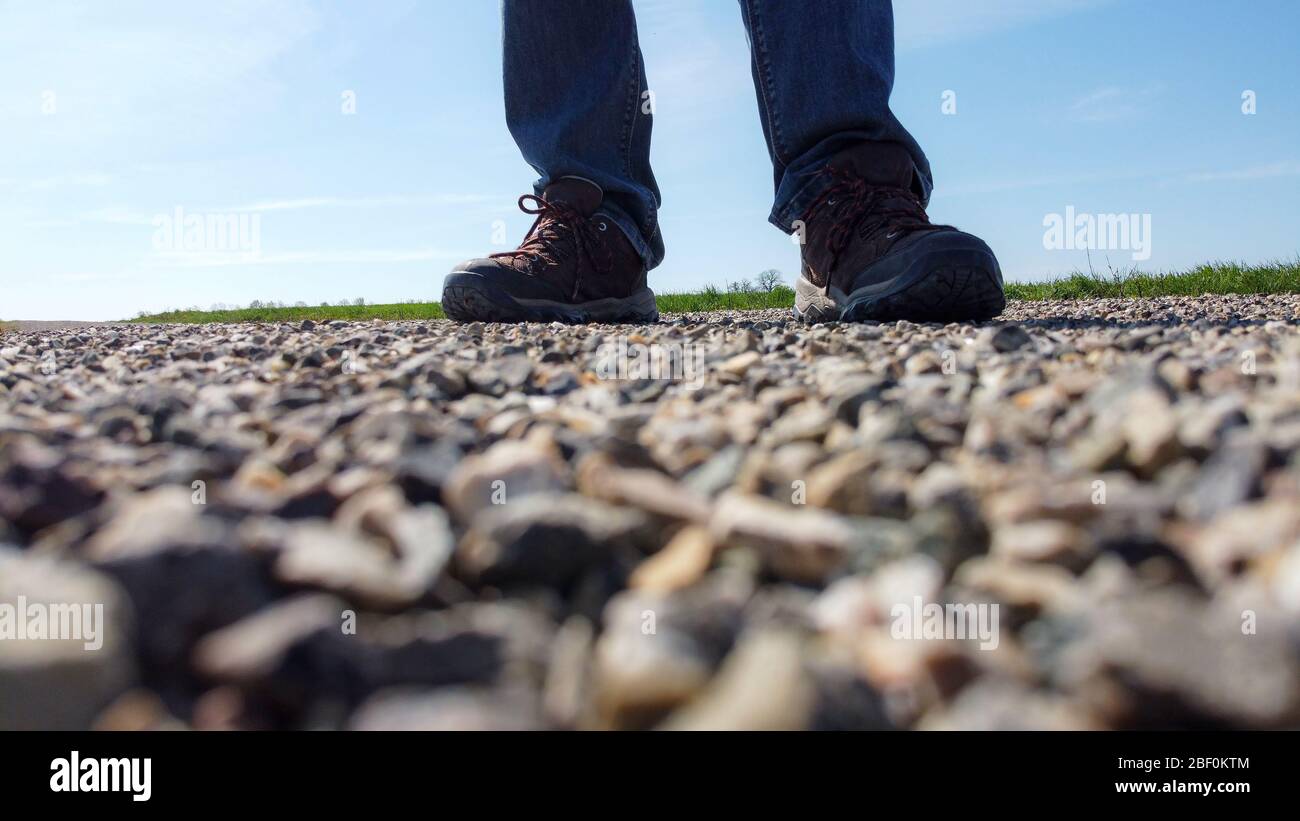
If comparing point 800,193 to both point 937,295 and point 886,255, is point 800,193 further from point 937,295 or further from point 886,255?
point 937,295

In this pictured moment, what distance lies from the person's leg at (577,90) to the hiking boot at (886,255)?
98 cm

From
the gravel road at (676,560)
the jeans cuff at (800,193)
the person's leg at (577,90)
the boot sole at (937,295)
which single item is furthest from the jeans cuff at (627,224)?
the gravel road at (676,560)

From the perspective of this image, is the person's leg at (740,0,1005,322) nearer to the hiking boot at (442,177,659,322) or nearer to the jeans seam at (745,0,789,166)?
the jeans seam at (745,0,789,166)

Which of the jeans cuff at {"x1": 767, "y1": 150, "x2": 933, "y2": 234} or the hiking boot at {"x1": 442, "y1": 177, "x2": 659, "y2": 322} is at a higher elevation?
the jeans cuff at {"x1": 767, "y1": 150, "x2": 933, "y2": 234}

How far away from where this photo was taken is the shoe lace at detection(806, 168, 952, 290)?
3.29 m

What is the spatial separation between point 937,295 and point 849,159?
782 millimetres

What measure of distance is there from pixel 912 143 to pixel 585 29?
157cm

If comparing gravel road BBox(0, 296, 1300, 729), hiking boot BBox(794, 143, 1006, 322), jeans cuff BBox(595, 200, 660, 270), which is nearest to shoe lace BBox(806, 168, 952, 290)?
hiking boot BBox(794, 143, 1006, 322)

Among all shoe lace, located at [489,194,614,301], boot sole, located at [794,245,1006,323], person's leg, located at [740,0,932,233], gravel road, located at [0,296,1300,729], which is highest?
person's leg, located at [740,0,932,233]

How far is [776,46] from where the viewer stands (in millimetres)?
3324

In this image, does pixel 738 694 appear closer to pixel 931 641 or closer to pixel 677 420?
pixel 931 641

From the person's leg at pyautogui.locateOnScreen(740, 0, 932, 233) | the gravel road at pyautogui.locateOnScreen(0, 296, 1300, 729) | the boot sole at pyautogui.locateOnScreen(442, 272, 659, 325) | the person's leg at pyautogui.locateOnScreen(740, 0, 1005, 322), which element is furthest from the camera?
the boot sole at pyautogui.locateOnScreen(442, 272, 659, 325)

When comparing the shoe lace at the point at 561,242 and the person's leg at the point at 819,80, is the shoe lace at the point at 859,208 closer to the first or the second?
the person's leg at the point at 819,80

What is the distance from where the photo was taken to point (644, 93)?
→ 3.91 metres
